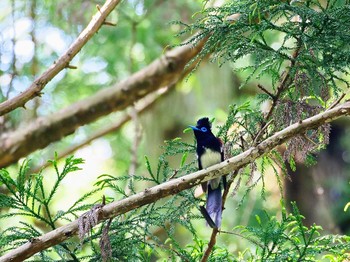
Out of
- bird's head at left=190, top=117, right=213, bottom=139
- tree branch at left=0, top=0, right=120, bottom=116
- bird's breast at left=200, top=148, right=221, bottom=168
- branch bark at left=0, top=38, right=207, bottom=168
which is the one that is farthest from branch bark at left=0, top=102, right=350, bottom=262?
branch bark at left=0, top=38, right=207, bottom=168

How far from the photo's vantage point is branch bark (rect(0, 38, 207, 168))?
195 inches

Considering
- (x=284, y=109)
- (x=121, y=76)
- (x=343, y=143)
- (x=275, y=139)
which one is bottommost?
(x=275, y=139)

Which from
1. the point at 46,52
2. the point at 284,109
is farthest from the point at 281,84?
the point at 46,52

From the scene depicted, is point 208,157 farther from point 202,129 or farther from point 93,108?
point 93,108

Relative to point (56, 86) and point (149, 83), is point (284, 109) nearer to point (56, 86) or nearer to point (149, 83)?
point (149, 83)

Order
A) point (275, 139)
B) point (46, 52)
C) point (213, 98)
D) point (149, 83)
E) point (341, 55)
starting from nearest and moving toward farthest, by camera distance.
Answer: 1. point (275, 139)
2. point (341, 55)
3. point (149, 83)
4. point (213, 98)
5. point (46, 52)

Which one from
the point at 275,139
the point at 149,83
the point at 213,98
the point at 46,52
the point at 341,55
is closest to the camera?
the point at 275,139

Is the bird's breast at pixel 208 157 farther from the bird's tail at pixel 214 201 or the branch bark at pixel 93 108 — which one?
the branch bark at pixel 93 108

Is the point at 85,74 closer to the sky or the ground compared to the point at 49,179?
closer to the sky

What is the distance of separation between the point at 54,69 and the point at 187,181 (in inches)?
39.4

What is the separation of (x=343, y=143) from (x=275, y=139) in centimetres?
411

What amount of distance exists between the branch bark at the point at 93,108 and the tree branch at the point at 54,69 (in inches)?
73.5

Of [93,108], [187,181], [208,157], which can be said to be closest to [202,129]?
[208,157]

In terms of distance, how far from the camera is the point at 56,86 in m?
6.66
